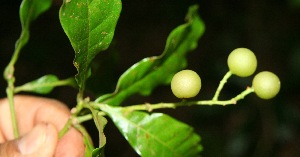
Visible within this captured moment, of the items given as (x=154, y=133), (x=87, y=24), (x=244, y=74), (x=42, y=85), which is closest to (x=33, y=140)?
(x=42, y=85)

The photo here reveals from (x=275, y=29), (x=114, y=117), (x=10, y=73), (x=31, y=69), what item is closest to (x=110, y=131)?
(x=31, y=69)

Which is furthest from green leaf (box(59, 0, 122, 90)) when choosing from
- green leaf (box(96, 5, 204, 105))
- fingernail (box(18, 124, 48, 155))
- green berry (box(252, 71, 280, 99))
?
green berry (box(252, 71, 280, 99))

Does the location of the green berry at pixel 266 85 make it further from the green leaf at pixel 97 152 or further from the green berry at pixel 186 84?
the green leaf at pixel 97 152

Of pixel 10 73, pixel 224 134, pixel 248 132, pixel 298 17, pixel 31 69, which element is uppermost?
pixel 10 73

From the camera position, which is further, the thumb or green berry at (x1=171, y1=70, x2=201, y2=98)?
the thumb

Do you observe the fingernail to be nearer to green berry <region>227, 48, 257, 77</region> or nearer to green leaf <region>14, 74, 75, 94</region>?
green leaf <region>14, 74, 75, 94</region>

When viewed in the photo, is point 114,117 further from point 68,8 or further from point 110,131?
point 110,131

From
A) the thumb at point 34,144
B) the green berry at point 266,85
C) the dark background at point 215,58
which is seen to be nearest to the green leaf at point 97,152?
the thumb at point 34,144
